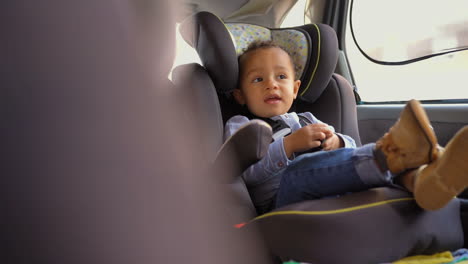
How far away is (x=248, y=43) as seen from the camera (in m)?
1.51

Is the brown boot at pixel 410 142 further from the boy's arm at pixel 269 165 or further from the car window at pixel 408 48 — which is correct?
the car window at pixel 408 48

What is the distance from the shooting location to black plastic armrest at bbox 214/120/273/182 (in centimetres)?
89

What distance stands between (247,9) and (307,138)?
1.30m

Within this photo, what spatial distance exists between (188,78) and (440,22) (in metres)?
1.16

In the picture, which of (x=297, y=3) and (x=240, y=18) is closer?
(x=240, y=18)

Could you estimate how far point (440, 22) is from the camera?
1.59 meters

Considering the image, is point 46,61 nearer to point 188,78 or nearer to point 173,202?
point 173,202

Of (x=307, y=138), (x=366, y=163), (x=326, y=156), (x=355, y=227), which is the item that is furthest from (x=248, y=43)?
(x=355, y=227)

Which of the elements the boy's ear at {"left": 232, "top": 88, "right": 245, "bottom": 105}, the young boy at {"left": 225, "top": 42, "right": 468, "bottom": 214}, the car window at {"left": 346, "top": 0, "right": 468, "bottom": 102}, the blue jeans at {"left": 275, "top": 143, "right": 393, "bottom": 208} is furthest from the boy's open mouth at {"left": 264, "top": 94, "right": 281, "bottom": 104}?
the car window at {"left": 346, "top": 0, "right": 468, "bottom": 102}

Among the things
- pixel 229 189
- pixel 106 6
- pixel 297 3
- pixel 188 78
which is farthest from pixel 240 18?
pixel 106 6

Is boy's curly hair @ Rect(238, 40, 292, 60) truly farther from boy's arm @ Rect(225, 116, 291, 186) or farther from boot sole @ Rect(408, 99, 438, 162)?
boot sole @ Rect(408, 99, 438, 162)

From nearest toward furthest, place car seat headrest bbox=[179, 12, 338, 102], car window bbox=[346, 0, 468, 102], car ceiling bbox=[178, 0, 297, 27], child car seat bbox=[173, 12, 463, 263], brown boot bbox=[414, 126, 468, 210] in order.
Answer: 1. brown boot bbox=[414, 126, 468, 210]
2. child car seat bbox=[173, 12, 463, 263]
3. car seat headrest bbox=[179, 12, 338, 102]
4. car window bbox=[346, 0, 468, 102]
5. car ceiling bbox=[178, 0, 297, 27]

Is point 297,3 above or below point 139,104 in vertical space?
above

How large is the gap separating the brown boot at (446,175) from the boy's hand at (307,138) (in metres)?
0.37
